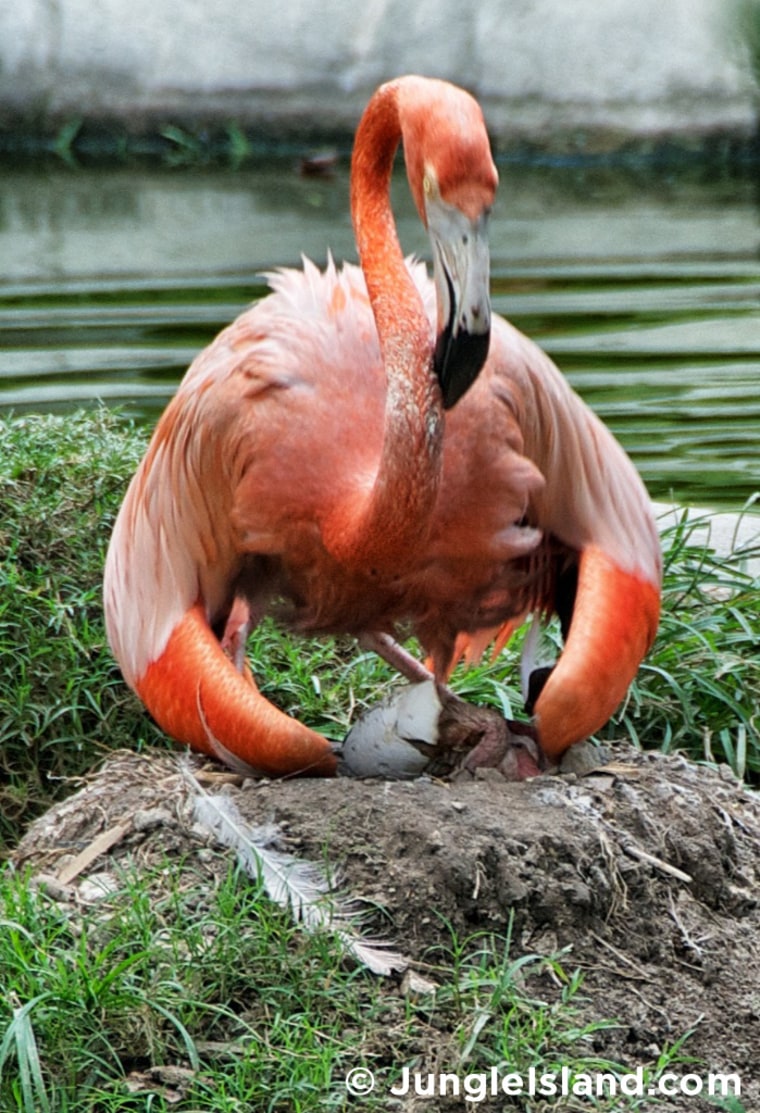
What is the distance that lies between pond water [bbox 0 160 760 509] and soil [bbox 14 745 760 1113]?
8.48 feet

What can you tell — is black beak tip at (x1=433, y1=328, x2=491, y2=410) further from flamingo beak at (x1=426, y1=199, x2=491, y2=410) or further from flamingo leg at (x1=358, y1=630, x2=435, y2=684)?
flamingo leg at (x1=358, y1=630, x2=435, y2=684)

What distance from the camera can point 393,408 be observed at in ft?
10.6

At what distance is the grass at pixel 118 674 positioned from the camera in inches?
173

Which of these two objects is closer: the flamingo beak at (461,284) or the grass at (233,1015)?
the grass at (233,1015)

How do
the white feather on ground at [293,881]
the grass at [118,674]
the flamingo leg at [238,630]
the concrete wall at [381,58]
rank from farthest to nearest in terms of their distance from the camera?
the concrete wall at [381,58] → the grass at [118,674] → the flamingo leg at [238,630] → the white feather on ground at [293,881]

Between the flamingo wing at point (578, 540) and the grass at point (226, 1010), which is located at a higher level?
the flamingo wing at point (578, 540)

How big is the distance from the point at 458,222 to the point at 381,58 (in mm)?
12534

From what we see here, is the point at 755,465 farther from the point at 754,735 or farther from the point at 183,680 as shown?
the point at 183,680

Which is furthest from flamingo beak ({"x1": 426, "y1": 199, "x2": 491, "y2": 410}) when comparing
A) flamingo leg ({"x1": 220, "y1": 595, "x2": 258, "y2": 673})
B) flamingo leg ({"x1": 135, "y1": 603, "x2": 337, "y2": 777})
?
flamingo leg ({"x1": 220, "y1": 595, "x2": 258, "y2": 673})

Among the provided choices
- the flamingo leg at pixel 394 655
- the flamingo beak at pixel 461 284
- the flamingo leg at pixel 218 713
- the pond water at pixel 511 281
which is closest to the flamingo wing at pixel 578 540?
the flamingo leg at pixel 394 655

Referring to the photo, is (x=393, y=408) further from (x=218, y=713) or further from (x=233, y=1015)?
(x=233, y=1015)

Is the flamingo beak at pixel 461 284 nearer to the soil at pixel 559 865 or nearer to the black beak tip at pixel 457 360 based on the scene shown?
the black beak tip at pixel 457 360

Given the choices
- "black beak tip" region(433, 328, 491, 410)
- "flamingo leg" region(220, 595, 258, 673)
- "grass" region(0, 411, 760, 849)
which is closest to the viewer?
"black beak tip" region(433, 328, 491, 410)

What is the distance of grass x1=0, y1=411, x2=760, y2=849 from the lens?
439 centimetres
